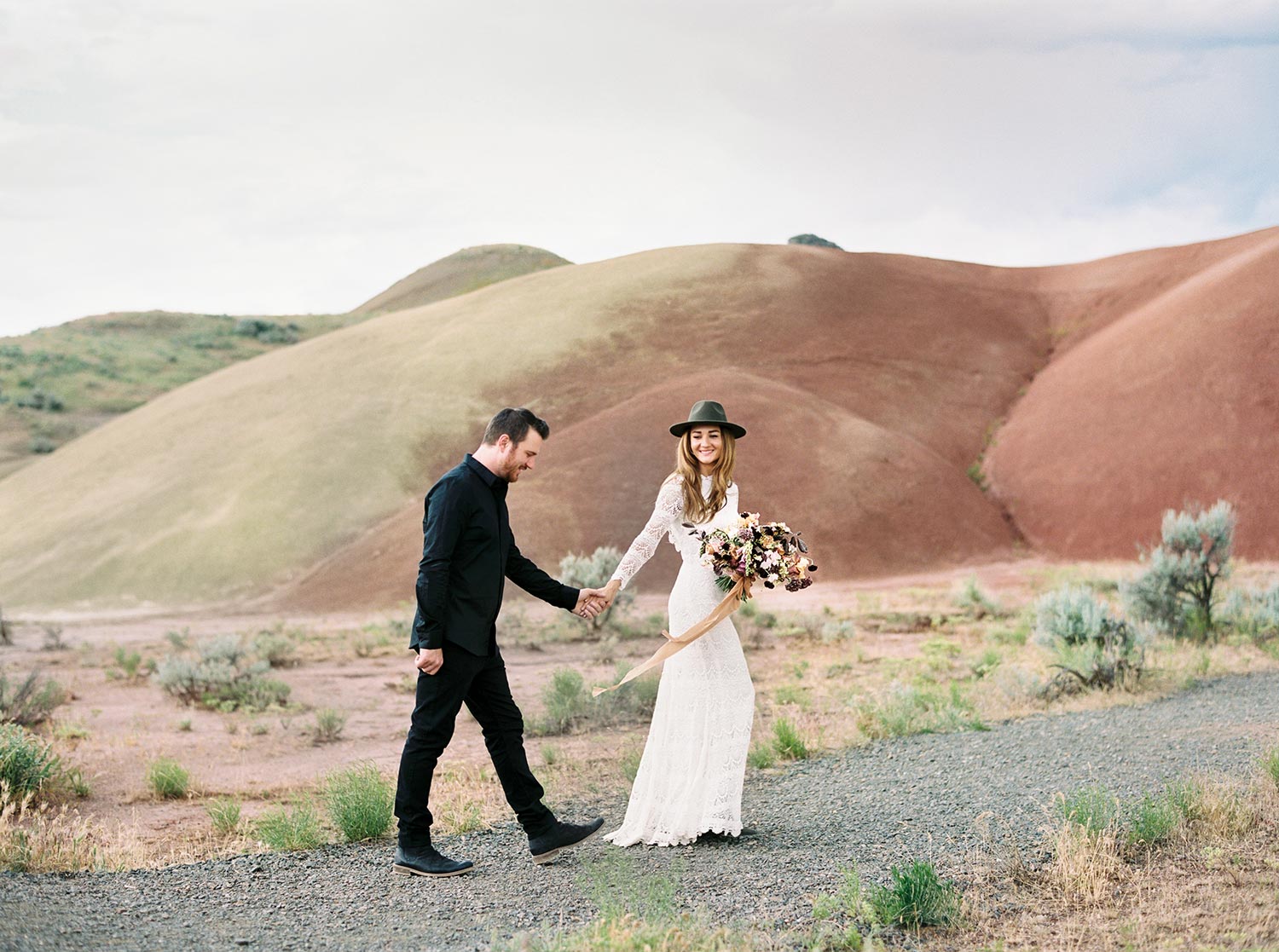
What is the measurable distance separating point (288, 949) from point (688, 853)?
2.01m

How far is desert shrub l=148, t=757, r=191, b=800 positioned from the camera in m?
9.47

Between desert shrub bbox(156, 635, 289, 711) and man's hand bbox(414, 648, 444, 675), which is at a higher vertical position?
man's hand bbox(414, 648, 444, 675)

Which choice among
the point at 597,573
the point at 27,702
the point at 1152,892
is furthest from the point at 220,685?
the point at 1152,892

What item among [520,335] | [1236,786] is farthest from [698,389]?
[1236,786]

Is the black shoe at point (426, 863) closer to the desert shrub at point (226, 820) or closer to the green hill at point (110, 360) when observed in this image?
the desert shrub at point (226, 820)

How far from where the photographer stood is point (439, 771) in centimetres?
962

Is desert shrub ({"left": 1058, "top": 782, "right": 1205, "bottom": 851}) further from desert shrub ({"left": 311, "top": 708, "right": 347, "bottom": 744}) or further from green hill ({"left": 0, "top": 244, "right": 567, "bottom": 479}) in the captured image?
green hill ({"left": 0, "top": 244, "right": 567, "bottom": 479})

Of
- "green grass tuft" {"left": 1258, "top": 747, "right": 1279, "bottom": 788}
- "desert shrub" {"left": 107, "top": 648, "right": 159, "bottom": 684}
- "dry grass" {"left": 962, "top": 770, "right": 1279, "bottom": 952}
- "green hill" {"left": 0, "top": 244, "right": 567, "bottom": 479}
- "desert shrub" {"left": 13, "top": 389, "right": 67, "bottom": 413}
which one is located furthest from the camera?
"desert shrub" {"left": 13, "top": 389, "right": 67, "bottom": 413}

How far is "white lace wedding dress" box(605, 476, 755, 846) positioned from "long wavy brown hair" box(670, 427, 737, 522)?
8cm

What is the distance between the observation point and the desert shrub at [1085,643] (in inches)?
429

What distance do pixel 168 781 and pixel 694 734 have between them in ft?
18.4

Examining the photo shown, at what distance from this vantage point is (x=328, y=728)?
12289 millimetres

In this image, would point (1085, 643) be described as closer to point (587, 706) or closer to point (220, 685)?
point (587, 706)

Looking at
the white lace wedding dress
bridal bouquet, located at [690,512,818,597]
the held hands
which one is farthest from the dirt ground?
bridal bouquet, located at [690,512,818,597]
